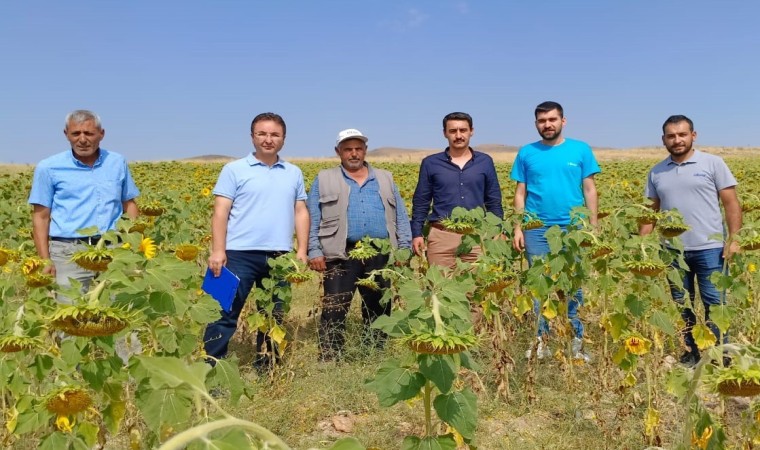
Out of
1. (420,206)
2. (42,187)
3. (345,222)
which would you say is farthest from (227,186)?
(420,206)

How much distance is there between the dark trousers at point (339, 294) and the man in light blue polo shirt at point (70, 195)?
1.41m

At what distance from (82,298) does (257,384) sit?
2415 mm

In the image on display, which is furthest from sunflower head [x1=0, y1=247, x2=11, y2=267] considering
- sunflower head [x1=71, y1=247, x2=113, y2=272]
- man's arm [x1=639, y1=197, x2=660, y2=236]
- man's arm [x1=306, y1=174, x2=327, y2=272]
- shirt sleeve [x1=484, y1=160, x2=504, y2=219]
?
man's arm [x1=639, y1=197, x2=660, y2=236]

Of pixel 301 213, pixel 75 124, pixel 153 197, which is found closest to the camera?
pixel 75 124

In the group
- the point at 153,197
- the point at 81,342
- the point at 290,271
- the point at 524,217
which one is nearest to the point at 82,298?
the point at 81,342

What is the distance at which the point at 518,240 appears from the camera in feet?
12.2

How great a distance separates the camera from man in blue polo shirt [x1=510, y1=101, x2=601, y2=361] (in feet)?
12.7

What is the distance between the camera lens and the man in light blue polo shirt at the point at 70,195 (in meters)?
3.31

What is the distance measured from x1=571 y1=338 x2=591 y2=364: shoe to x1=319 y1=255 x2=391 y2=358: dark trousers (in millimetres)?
1238

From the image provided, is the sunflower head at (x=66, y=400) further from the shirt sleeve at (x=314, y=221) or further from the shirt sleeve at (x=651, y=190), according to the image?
the shirt sleeve at (x=651, y=190)

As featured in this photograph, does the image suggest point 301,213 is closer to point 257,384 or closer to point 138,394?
point 257,384

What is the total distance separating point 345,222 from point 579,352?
66.9 inches

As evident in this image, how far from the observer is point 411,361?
1.64 meters

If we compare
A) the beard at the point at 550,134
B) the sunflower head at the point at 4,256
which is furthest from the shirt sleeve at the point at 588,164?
the sunflower head at the point at 4,256
